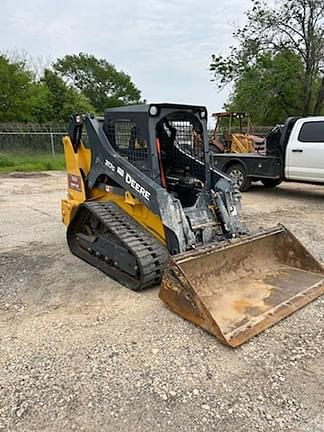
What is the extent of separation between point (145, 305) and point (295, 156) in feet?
21.4

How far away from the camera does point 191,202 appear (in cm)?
474

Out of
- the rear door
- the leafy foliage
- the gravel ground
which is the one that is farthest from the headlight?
the leafy foliage

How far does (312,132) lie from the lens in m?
8.63

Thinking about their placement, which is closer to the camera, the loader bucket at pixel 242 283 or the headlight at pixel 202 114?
the loader bucket at pixel 242 283

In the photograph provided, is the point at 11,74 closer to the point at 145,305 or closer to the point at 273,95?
the point at 273,95

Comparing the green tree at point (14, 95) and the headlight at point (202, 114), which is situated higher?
the green tree at point (14, 95)

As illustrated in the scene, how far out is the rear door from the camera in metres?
8.48

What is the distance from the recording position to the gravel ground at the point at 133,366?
2234 millimetres

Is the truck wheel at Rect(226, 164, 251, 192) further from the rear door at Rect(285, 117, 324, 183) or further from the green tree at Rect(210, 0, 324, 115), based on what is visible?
the green tree at Rect(210, 0, 324, 115)

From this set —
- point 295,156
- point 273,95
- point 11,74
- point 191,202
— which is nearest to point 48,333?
point 191,202

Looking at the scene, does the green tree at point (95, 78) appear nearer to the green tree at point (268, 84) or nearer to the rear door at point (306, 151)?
the green tree at point (268, 84)

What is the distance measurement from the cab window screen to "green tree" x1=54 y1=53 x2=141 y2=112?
48.3 meters

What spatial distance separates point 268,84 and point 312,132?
1353 cm

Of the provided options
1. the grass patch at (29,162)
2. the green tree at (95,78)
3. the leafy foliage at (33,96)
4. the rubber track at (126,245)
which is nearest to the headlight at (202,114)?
the rubber track at (126,245)
